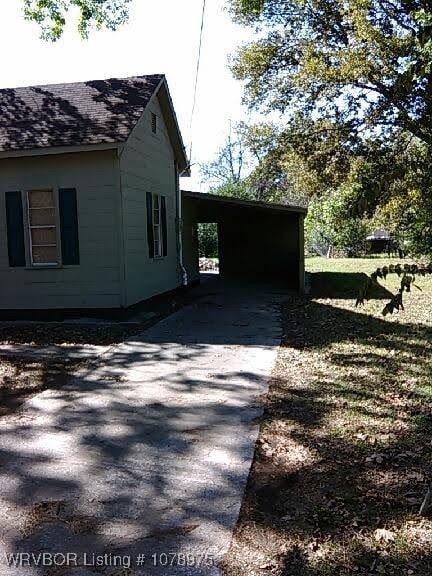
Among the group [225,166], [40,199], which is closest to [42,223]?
[40,199]

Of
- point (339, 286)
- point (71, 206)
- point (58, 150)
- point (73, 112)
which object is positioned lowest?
point (339, 286)

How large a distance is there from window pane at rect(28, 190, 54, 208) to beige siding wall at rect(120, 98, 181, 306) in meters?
1.41

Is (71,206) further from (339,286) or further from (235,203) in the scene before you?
(339,286)

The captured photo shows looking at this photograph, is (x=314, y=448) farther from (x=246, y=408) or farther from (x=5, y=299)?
(x=5, y=299)

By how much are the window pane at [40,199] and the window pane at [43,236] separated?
44 centimetres

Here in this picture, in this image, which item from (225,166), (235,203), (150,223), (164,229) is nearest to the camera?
(150,223)

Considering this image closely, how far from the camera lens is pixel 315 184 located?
16750 millimetres

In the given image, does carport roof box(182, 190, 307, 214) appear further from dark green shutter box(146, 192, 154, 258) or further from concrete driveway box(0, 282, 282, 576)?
concrete driveway box(0, 282, 282, 576)

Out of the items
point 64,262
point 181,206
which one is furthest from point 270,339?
point 181,206

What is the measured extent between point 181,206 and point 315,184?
4.71m

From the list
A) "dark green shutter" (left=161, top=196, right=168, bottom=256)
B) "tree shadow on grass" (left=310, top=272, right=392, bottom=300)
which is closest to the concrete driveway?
"dark green shutter" (left=161, top=196, right=168, bottom=256)

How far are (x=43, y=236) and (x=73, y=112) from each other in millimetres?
2563

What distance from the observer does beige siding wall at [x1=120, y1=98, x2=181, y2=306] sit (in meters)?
10.1

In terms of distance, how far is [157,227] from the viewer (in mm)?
12289
